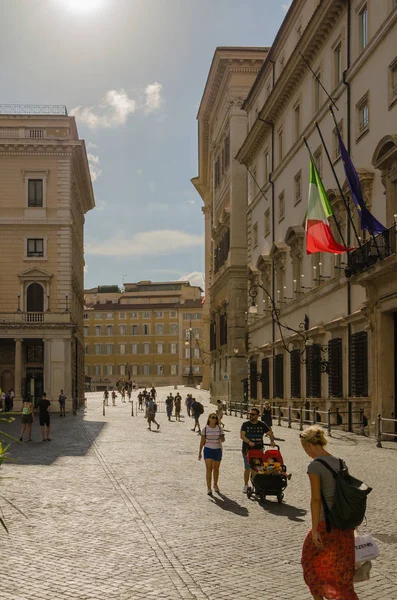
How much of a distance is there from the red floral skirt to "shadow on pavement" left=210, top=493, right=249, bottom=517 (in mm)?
7148

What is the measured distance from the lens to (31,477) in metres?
19.5

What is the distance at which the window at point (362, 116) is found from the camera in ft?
99.9

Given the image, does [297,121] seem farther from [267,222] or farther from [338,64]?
[267,222]

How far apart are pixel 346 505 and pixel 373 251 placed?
20.8 metres

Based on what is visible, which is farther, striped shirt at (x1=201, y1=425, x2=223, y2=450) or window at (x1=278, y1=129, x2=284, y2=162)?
window at (x1=278, y1=129, x2=284, y2=162)

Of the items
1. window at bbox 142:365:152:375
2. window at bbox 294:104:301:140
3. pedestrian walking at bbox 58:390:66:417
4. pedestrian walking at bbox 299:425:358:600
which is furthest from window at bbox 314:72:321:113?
window at bbox 142:365:152:375

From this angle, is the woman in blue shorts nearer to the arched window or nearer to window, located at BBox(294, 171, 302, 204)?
window, located at BBox(294, 171, 302, 204)

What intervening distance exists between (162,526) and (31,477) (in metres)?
7.14

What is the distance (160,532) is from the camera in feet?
41.2

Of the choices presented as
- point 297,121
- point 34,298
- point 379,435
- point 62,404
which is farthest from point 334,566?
point 34,298

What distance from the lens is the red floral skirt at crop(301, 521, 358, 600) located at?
23.4 ft

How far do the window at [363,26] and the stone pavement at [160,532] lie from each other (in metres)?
14.3

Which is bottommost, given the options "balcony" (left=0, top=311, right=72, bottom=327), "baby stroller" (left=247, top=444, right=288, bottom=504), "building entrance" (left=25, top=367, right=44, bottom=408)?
"baby stroller" (left=247, top=444, right=288, bottom=504)

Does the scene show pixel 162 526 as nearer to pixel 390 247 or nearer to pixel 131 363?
pixel 390 247
